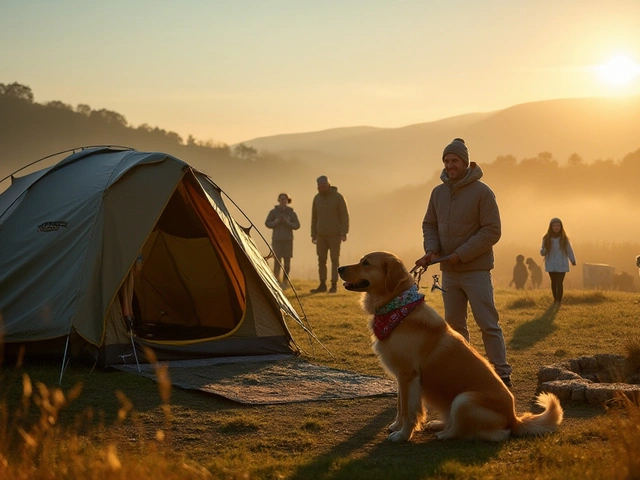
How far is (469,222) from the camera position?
25.7 feet

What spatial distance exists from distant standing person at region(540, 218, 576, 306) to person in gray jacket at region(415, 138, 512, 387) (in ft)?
23.3

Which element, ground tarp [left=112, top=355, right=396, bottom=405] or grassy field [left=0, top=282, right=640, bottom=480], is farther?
ground tarp [left=112, top=355, right=396, bottom=405]

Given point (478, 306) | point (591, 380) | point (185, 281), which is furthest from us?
point (185, 281)

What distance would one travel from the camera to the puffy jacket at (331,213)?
16.9 meters

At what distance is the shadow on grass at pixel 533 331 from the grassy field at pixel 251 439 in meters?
1.31

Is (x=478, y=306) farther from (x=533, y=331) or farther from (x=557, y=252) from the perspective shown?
(x=557, y=252)

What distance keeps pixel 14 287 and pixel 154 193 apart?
179 centimetres

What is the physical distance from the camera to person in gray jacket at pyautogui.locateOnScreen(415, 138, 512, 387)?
775cm

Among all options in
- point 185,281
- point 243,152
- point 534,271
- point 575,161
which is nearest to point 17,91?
point 243,152

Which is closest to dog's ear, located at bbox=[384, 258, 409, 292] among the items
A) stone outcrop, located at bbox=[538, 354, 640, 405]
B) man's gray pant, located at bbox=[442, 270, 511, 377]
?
man's gray pant, located at bbox=[442, 270, 511, 377]

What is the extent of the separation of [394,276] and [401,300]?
0.61 feet

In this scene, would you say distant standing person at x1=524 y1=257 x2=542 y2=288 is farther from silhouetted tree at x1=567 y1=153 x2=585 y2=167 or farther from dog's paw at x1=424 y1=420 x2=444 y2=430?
silhouetted tree at x1=567 y1=153 x2=585 y2=167

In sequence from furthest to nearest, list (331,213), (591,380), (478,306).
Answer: (331,213) → (591,380) → (478,306)

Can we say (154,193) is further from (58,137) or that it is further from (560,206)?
(58,137)
